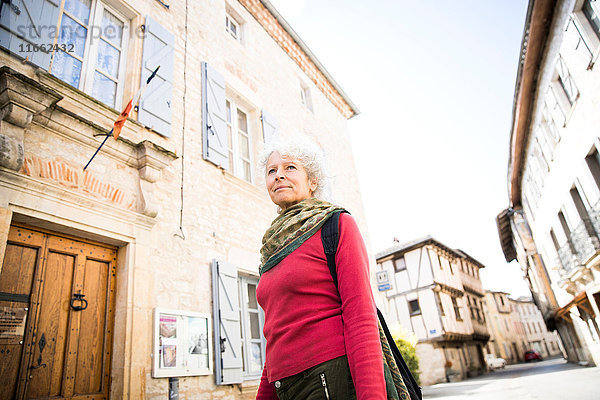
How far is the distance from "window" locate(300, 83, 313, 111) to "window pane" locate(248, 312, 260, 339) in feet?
22.1

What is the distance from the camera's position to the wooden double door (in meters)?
3.05

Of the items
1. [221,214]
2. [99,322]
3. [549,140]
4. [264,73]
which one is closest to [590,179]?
[549,140]

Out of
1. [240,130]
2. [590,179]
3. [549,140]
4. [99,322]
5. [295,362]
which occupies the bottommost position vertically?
[295,362]

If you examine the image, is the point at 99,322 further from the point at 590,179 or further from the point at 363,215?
the point at 590,179

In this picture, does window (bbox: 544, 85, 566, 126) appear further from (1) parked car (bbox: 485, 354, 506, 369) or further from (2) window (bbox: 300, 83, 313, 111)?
(1) parked car (bbox: 485, 354, 506, 369)

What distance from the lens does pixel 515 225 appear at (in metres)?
19.2

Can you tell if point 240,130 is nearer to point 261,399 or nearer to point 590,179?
point 261,399

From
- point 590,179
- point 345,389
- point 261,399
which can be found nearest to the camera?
point 345,389

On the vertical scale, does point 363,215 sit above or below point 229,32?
below

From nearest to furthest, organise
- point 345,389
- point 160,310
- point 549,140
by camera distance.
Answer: point 345,389
point 160,310
point 549,140

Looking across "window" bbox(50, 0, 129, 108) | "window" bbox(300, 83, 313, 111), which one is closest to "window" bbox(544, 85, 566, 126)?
"window" bbox(300, 83, 313, 111)

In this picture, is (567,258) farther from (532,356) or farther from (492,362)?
(532,356)

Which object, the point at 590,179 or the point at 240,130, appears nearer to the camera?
the point at 240,130

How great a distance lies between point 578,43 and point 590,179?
3.32 meters
